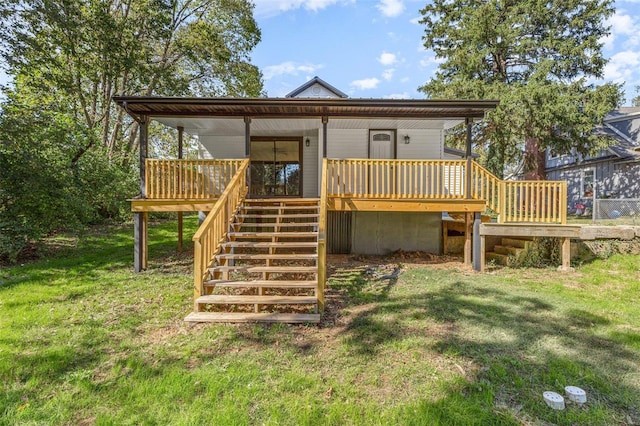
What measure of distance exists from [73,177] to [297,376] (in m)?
9.95

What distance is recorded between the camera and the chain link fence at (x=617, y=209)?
1214 centimetres

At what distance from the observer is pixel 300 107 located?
785 cm

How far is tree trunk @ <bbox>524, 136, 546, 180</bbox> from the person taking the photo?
56.4ft

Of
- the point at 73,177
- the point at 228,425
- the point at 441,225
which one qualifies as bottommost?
the point at 228,425

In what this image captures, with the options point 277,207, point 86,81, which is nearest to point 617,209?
point 277,207

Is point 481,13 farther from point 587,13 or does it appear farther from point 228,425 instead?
point 228,425

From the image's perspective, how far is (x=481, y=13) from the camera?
16.1 m

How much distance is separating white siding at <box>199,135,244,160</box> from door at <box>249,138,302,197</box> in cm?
45

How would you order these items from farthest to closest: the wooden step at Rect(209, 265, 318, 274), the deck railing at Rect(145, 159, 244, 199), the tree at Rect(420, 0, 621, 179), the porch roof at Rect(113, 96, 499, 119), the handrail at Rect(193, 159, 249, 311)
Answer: the tree at Rect(420, 0, 621, 179) → the deck railing at Rect(145, 159, 244, 199) → the porch roof at Rect(113, 96, 499, 119) → the wooden step at Rect(209, 265, 318, 274) → the handrail at Rect(193, 159, 249, 311)

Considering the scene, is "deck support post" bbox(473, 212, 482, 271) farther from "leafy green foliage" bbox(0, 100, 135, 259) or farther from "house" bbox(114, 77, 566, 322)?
"leafy green foliage" bbox(0, 100, 135, 259)

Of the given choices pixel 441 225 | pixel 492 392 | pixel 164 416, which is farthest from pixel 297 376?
pixel 441 225

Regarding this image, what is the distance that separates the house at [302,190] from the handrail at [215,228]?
25 mm

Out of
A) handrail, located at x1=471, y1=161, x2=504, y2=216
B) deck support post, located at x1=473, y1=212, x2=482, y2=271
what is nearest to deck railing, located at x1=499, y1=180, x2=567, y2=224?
handrail, located at x1=471, y1=161, x2=504, y2=216

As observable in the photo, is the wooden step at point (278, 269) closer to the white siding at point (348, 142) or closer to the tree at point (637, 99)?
the white siding at point (348, 142)
